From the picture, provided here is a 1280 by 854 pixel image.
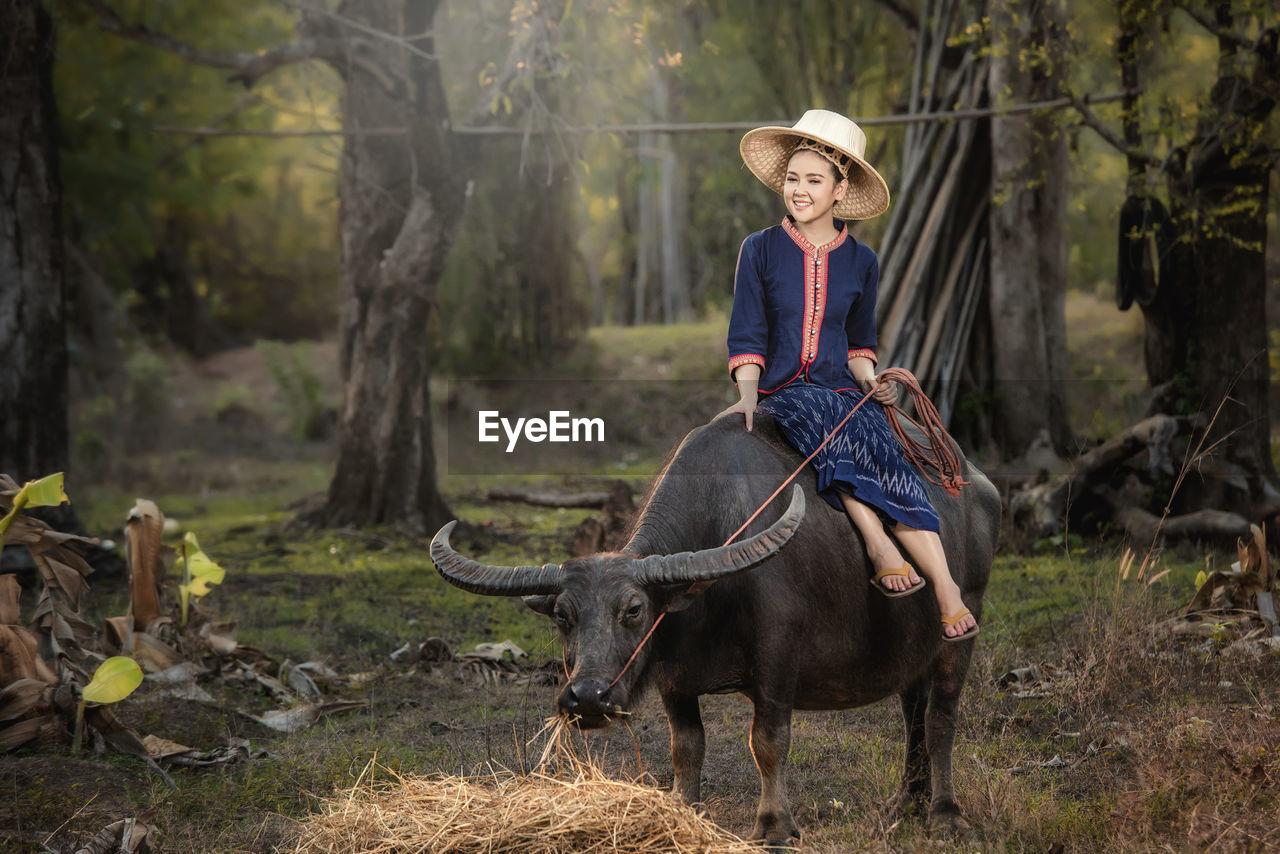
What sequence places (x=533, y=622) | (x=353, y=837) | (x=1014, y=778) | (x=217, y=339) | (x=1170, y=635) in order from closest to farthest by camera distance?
1. (x=353, y=837)
2. (x=1014, y=778)
3. (x=1170, y=635)
4. (x=533, y=622)
5. (x=217, y=339)

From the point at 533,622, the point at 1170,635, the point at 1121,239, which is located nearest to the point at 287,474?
the point at 533,622

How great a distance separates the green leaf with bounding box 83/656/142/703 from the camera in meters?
4.42

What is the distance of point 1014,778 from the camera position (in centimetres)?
436

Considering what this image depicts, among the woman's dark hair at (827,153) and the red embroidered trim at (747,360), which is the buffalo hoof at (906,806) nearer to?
the red embroidered trim at (747,360)

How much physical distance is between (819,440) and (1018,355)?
7498 millimetres

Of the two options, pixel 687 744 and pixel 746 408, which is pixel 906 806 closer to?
pixel 687 744

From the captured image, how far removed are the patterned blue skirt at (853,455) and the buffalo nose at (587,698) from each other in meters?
1.08

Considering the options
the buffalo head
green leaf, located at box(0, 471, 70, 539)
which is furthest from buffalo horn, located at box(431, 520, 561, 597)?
green leaf, located at box(0, 471, 70, 539)

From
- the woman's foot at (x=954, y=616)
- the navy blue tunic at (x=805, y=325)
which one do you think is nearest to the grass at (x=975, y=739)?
the woman's foot at (x=954, y=616)

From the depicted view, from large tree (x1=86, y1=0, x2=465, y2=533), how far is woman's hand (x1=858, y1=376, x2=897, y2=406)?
706 centimetres

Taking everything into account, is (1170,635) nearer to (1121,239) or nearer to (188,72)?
(1121,239)

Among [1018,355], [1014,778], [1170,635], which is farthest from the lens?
[1018,355]

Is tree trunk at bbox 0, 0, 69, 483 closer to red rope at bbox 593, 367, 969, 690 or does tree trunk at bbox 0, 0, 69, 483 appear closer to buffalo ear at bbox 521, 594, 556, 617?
buffalo ear at bbox 521, 594, 556, 617

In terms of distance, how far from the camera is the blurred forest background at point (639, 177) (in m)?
8.51
